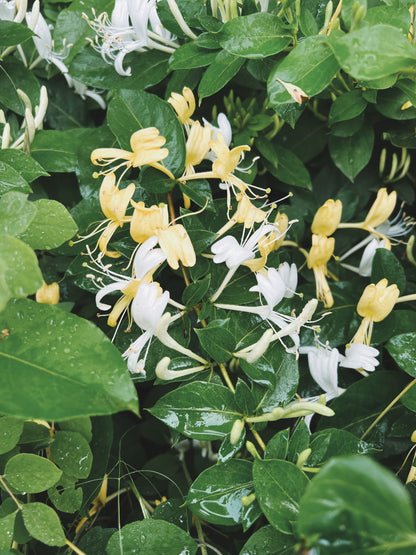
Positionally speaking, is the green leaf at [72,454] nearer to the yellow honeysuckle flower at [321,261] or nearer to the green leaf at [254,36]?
the yellow honeysuckle flower at [321,261]

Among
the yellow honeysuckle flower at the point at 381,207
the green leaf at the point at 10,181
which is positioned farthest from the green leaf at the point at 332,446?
the green leaf at the point at 10,181

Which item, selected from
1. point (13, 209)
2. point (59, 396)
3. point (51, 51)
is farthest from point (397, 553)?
point (51, 51)

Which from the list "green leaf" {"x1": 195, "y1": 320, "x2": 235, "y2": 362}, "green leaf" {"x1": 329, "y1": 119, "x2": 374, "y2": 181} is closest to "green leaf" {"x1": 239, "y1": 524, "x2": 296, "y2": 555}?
"green leaf" {"x1": 195, "y1": 320, "x2": 235, "y2": 362}

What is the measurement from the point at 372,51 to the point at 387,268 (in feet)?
1.08

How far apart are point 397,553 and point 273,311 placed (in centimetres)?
34

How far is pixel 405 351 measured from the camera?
63 centimetres

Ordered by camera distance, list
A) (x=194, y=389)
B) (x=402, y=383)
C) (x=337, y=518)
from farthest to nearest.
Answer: (x=402, y=383) → (x=194, y=389) → (x=337, y=518)

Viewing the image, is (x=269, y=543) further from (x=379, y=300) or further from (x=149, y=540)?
(x=379, y=300)

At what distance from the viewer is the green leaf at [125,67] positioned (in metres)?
0.80

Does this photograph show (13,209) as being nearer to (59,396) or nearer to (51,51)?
(59,396)

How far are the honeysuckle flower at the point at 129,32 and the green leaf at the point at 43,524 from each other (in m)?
0.60

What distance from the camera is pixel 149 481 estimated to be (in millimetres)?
748

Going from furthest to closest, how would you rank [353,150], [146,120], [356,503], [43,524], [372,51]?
[353,150], [146,120], [43,524], [372,51], [356,503]

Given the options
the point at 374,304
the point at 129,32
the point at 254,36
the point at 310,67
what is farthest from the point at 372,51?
the point at 129,32
